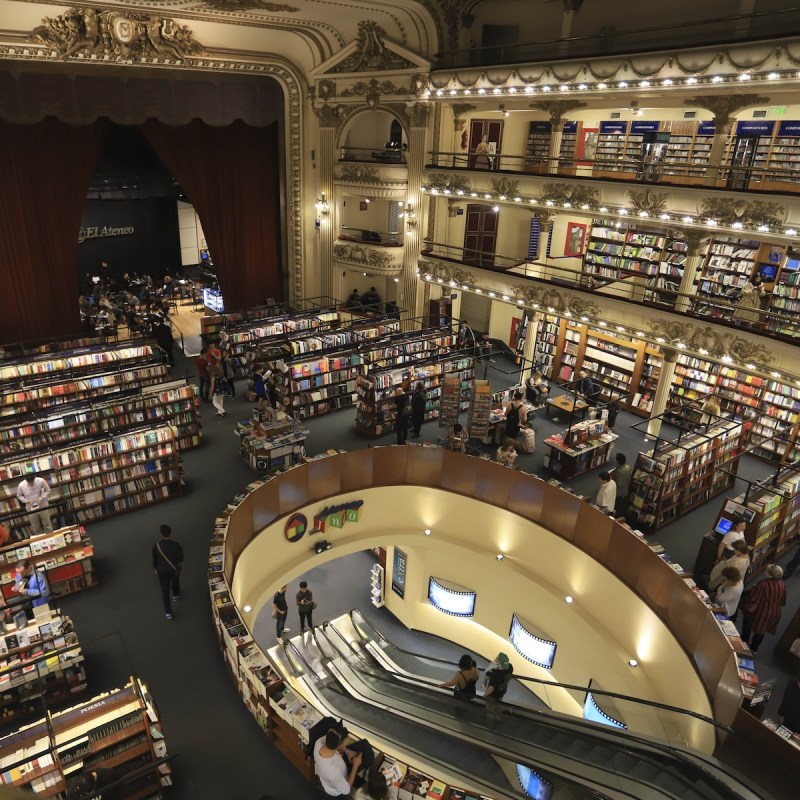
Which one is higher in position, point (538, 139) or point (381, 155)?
point (538, 139)

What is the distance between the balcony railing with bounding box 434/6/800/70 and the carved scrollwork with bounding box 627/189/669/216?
2385 mm

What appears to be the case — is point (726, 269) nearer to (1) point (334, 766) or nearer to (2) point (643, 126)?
(2) point (643, 126)

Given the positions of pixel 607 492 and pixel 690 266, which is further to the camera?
pixel 690 266

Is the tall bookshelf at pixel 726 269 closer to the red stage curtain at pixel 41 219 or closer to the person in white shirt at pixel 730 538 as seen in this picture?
the person in white shirt at pixel 730 538

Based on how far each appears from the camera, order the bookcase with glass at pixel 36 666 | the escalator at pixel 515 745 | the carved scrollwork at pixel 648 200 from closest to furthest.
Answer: the escalator at pixel 515 745 → the bookcase with glass at pixel 36 666 → the carved scrollwork at pixel 648 200

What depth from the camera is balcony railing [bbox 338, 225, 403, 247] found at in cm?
1670

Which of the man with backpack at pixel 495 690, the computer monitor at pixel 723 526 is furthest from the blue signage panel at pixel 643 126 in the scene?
the man with backpack at pixel 495 690

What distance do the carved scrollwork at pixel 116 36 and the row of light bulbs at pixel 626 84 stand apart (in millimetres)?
5948

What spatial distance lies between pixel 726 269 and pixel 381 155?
938 cm

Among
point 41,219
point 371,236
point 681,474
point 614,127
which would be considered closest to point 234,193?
point 371,236

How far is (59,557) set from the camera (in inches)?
309

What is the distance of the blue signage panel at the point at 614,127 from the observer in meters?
14.7

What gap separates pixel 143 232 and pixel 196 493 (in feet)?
48.8

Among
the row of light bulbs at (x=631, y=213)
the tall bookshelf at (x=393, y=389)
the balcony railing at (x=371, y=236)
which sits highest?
the row of light bulbs at (x=631, y=213)
